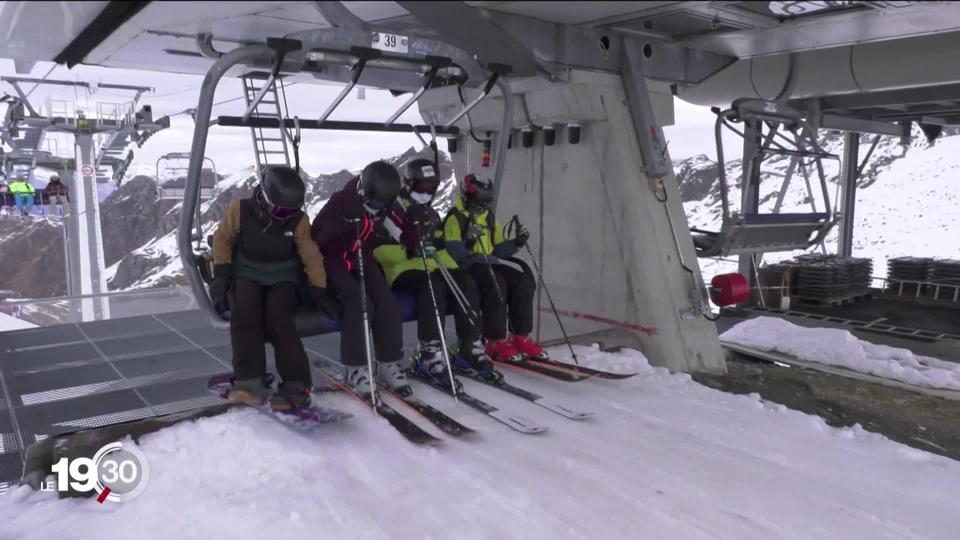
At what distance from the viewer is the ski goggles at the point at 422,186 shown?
13.5 feet

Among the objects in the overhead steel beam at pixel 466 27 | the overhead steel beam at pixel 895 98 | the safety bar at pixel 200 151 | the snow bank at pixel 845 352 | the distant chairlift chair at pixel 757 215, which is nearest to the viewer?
the overhead steel beam at pixel 466 27

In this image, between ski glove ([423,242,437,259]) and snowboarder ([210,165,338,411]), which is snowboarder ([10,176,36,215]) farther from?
ski glove ([423,242,437,259])

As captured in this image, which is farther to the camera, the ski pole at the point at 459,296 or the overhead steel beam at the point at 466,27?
the ski pole at the point at 459,296

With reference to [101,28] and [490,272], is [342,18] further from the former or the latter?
[490,272]

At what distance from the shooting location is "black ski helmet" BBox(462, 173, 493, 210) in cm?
443

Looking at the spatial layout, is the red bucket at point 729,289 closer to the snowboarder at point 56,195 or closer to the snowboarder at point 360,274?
the snowboarder at point 360,274

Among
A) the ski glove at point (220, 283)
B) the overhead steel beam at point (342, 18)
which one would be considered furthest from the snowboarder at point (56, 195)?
the overhead steel beam at point (342, 18)

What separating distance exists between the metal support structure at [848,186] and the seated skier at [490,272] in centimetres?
820

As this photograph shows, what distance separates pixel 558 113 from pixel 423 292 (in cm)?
192

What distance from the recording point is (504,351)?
179 inches

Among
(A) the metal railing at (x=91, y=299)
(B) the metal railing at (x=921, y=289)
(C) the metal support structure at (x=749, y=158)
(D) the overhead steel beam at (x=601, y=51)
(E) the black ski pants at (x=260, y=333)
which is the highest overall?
(D) the overhead steel beam at (x=601, y=51)

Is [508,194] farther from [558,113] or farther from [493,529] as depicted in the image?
[493,529]

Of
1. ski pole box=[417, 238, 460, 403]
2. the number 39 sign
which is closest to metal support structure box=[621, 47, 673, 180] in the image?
ski pole box=[417, 238, 460, 403]

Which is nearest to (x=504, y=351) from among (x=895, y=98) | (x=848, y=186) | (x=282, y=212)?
(x=282, y=212)
